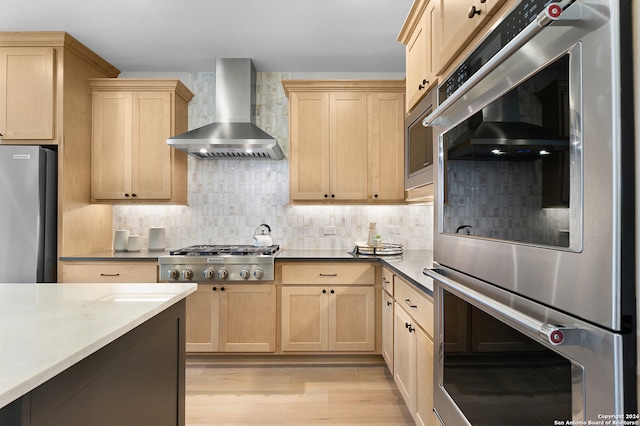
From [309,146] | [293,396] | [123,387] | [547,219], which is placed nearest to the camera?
[547,219]

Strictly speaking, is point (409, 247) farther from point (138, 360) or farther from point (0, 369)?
point (0, 369)

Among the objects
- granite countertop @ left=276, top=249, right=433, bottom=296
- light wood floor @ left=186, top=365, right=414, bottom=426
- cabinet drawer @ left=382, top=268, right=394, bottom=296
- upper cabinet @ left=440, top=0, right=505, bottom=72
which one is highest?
upper cabinet @ left=440, top=0, right=505, bottom=72

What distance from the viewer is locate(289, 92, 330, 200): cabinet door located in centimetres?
332

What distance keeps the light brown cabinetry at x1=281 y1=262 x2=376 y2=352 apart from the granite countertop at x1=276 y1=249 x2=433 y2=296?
8 centimetres

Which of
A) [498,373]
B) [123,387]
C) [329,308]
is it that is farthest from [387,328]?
[123,387]

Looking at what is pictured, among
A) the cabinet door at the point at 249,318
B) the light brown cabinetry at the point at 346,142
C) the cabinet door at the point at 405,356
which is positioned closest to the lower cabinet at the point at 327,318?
the cabinet door at the point at 249,318

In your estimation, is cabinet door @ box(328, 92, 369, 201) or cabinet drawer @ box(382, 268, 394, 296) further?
cabinet door @ box(328, 92, 369, 201)

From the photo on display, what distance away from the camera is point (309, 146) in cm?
332

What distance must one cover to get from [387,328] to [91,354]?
217cm

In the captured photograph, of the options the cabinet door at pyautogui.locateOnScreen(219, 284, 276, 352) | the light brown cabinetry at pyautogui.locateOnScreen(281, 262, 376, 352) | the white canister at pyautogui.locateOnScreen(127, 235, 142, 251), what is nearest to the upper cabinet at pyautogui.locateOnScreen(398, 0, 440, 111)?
the light brown cabinetry at pyautogui.locateOnScreen(281, 262, 376, 352)

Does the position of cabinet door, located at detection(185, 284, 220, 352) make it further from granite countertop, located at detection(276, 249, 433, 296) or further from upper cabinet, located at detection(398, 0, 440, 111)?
upper cabinet, located at detection(398, 0, 440, 111)

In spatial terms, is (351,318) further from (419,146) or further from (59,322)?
(59,322)

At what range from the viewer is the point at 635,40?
0.55m

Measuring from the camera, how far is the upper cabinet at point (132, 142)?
3.34 m
